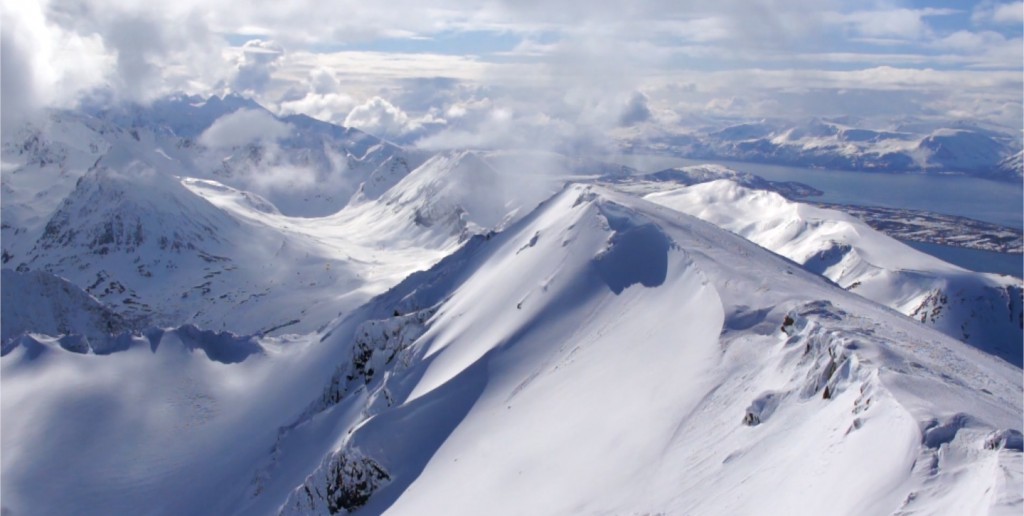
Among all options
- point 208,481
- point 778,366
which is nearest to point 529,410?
point 778,366

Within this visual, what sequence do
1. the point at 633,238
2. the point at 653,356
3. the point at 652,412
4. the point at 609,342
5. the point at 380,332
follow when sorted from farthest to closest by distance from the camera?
the point at 380,332, the point at 633,238, the point at 609,342, the point at 653,356, the point at 652,412

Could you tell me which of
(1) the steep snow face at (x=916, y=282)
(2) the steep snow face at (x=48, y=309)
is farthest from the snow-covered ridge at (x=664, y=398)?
(2) the steep snow face at (x=48, y=309)

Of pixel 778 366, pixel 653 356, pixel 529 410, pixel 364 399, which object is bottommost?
pixel 364 399

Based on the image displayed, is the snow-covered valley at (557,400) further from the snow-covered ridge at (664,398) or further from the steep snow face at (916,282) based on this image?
the steep snow face at (916,282)

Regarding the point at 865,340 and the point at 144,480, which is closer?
the point at 865,340

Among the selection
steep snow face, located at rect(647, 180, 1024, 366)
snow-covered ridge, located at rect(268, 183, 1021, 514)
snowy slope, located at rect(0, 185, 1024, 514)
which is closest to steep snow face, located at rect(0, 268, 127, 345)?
snowy slope, located at rect(0, 185, 1024, 514)

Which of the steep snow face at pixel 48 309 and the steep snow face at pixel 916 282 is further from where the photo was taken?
the steep snow face at pixel 48 309

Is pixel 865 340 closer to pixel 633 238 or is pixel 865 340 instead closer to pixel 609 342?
pixel 609 342

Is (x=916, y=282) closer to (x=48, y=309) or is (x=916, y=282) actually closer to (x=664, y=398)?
(x=664, y=398)

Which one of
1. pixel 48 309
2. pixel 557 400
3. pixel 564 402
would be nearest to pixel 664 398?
pixel 564 402
